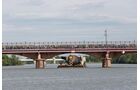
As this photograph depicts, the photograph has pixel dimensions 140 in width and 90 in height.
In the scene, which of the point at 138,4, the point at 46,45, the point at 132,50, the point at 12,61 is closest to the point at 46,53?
the point at 46,45

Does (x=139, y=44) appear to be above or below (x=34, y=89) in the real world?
above

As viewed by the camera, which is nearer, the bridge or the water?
the water

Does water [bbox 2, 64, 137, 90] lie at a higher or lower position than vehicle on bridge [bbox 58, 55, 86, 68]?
higher

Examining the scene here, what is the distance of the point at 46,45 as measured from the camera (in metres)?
116

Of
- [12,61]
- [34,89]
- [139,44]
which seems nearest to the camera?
[139,44]

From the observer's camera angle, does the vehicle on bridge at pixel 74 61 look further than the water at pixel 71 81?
Yes

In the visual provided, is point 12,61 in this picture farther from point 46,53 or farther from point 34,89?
point 34,89

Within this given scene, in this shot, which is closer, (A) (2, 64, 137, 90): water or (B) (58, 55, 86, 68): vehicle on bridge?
(A) (2, 64, 137, 90): water

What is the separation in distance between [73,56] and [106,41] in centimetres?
1136

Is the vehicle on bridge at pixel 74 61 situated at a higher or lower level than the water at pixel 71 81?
lower

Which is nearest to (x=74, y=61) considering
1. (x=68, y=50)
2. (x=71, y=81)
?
(x=68, y=50)

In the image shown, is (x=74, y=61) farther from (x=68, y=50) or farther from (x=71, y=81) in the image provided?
(x=71, y=81)

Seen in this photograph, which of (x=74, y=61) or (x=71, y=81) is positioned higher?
(x=71, y=81)

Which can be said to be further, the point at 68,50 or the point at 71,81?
the point at 68,50
